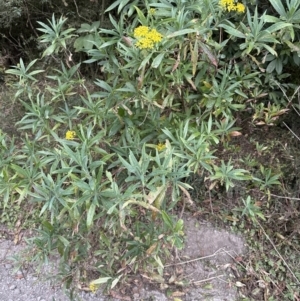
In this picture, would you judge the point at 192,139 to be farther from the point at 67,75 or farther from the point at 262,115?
the point at 67,75

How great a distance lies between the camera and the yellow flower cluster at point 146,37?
1712 mm

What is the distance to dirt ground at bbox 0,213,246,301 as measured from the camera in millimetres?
2336

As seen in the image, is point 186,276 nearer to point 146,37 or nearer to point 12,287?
point 12,287

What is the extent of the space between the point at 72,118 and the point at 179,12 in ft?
2.94

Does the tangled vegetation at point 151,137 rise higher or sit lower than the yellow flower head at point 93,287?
higher

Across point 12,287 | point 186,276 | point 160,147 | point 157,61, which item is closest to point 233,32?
point 157,61

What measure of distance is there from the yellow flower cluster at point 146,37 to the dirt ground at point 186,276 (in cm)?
128

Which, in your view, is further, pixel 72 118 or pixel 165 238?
pixel 72 118

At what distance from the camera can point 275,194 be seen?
101 inches

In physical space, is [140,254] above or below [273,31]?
below

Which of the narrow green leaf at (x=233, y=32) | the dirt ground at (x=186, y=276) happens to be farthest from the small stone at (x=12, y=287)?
the narrow green leaf at (x=233, y=32)

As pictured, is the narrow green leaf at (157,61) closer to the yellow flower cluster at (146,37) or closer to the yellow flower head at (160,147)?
the yellow flower cluster at (146,37)

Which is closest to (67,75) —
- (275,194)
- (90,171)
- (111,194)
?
(90,171)

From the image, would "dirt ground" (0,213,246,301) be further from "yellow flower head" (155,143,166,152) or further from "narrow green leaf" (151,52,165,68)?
"narrow green leaf" (151,52,165,68)
